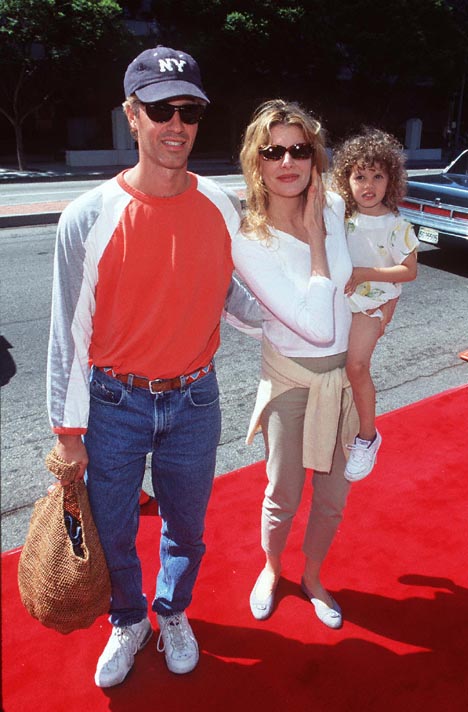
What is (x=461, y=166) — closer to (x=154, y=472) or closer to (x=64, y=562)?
(x=154, y=472)

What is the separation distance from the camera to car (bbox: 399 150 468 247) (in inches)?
321

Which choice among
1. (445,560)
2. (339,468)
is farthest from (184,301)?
(445,560)

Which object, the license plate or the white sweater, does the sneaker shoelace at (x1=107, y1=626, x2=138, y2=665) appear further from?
the license plate

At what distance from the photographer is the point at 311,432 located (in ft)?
7.75

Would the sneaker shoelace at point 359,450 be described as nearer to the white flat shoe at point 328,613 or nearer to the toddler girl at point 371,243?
the toddler girl at point 371,243

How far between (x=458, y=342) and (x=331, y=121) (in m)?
27.2

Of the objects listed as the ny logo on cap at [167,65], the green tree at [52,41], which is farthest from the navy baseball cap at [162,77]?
the green tree at [52,41]

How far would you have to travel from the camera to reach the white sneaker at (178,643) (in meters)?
2.44

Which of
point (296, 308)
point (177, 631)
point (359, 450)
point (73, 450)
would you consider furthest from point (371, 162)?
point (177, 631)

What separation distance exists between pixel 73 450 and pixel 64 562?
0.38 m

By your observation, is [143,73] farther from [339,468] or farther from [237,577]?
[237,577]

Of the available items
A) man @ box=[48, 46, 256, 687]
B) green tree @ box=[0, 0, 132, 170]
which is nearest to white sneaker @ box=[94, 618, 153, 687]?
man @ box=[48, 46, 256, 687]

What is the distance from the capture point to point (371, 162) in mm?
2643

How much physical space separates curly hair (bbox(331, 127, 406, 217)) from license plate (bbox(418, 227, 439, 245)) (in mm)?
5984
